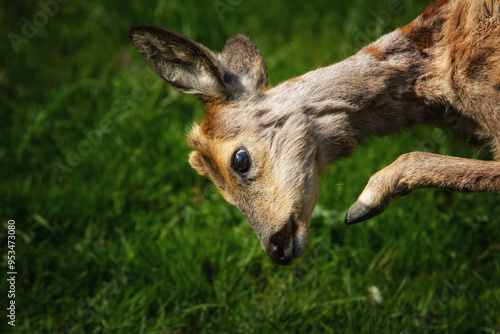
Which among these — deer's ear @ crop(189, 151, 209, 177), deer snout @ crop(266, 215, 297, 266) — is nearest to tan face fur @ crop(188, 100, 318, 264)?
deer snout @ crop(266, 215, 297, 266)

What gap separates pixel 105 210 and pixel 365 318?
7.86 ft

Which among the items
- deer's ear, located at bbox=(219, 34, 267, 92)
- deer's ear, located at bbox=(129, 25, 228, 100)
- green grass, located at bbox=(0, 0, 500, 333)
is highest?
deer's ear, located at bbox=(129, 25, 228, 100)

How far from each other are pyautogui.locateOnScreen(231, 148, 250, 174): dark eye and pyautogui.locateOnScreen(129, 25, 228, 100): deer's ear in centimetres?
45

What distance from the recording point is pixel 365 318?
146 inches

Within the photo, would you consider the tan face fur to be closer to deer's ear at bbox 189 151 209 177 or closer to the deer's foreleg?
deer's ear at bbox 189 151 209 177

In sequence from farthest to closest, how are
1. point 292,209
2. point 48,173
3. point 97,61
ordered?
1. point 97,61
2. point 48,173
3. point 292,209

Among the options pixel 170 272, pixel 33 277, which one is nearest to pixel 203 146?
pixel 170 272

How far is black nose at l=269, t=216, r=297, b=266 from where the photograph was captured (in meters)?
3.13

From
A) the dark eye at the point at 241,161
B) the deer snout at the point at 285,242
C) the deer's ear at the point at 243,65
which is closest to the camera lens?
the deer snout at the point at 285,242

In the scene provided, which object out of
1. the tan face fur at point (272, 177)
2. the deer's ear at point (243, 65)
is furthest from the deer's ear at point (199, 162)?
the deer's ear at point (243, 65)

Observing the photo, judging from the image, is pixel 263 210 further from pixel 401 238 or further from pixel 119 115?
pixel 119 115

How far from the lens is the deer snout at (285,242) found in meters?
3.13

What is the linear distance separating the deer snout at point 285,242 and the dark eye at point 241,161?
428 mm

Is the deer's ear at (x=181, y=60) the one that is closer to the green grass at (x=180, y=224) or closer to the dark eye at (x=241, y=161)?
the dark eye at (x=241, y=161)
